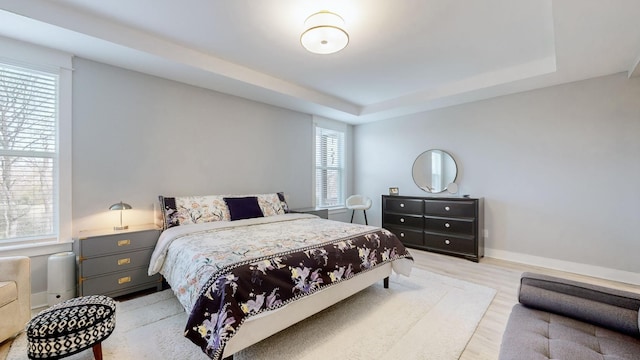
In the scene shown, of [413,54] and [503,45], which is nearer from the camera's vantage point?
[503,45]

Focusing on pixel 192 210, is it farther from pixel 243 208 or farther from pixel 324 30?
pixel 324 30

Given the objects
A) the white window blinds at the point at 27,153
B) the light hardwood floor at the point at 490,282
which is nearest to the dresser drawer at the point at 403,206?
the light hardwood floor at the point at 490,282

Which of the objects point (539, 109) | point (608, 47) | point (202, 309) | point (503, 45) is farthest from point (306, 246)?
point (539, 109)

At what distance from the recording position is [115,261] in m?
2.65

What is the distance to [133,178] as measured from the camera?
3160 mm

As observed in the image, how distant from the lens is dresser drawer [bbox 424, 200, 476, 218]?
401cm

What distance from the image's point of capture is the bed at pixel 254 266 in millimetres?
1629

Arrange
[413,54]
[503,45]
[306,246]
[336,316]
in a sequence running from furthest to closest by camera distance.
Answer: [413,54] → [503,45] → [336,316] → [306,246]

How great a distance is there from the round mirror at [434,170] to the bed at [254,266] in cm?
219

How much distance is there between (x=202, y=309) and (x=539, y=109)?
15.2 ft

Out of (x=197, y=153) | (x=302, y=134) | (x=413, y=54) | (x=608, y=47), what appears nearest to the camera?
(x=608, y=47)

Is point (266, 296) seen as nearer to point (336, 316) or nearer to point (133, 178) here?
point (336, 316)

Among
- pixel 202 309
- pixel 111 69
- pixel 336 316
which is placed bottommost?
pixel 336 316

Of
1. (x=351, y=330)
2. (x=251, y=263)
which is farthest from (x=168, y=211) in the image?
(x=351, y=330)
